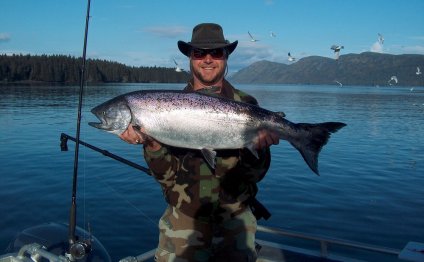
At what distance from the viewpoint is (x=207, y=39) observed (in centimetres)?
451

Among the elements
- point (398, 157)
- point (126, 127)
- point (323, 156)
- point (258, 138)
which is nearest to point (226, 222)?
point (258, 138)

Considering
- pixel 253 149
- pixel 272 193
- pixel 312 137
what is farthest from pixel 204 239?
pixel 272 193

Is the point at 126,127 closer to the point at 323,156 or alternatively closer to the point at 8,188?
the point at 8,188

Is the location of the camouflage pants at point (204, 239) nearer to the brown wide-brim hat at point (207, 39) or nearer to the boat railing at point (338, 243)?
the brown wide-brim hat at point (207, 39)

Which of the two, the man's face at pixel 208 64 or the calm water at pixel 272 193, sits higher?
the man's face at pixel 208 64

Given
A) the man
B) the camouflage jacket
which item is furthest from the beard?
the camouflage jacket

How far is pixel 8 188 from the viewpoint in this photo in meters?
13.8

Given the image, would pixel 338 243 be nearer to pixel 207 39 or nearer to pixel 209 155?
pixel 209 155

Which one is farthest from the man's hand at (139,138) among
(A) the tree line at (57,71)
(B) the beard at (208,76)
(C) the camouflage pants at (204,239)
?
(A) the tree line at (57,71)

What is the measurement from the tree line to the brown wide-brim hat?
102 meters

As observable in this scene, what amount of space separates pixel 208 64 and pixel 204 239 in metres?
1.90

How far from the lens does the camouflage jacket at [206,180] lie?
4289 mm

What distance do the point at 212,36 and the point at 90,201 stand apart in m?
9.45

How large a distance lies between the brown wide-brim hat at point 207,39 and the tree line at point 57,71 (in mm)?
101679
